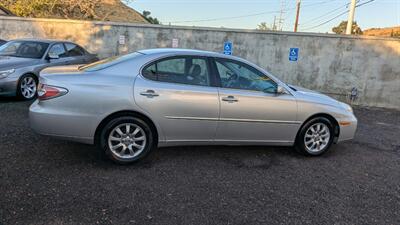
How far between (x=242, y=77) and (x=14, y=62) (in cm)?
541

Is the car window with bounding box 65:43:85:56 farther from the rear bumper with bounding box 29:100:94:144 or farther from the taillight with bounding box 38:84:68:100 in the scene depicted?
the rear bumper with bounding box 29:100:94:144

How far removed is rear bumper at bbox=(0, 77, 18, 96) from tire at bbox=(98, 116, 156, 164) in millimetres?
4236

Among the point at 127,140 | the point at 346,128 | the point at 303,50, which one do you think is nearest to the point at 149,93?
the point at 127,140

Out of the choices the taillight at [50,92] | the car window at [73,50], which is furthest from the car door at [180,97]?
the car window at [73,50]

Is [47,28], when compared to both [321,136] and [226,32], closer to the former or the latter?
[226,32]

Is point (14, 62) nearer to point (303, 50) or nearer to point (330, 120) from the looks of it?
point (330, 120)

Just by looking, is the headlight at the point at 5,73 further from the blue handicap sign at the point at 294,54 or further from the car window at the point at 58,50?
the blue handicap sign at the point at 294,54

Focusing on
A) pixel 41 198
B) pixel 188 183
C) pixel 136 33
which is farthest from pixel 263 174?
pixel 136 33

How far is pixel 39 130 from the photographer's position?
434 cm

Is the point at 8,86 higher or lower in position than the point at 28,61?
lower

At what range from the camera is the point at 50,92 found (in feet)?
14.1

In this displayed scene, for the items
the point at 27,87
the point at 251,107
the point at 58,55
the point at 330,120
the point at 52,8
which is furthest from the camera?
the point at 52,8

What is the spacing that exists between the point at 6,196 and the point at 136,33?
9298mm

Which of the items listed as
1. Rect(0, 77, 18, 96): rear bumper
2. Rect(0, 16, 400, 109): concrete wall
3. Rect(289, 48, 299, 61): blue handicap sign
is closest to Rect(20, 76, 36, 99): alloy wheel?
Rect(0, 77, 18, 96): rear bumper
